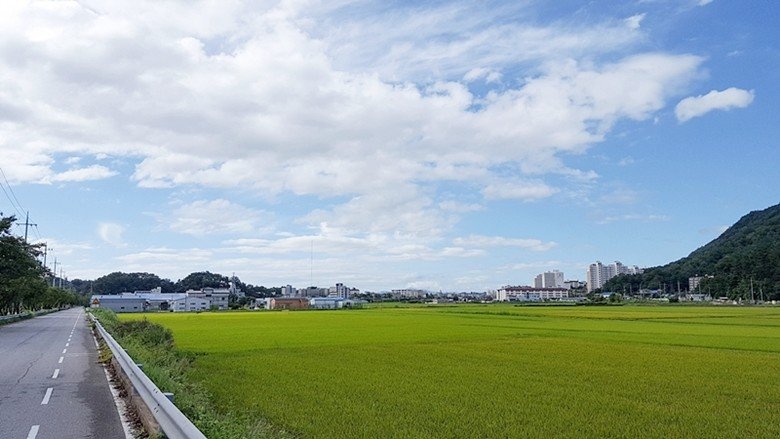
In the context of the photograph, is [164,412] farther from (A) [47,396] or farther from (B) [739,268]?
(B) [739,268]

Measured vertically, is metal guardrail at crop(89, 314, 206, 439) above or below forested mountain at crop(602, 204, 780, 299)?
below

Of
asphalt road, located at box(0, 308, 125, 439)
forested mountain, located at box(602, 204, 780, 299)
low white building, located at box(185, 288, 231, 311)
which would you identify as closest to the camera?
asphalt road, located at box(0, 308, 125, 439)

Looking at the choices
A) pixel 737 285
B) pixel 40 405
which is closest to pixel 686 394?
pixel 40 405

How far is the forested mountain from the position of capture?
419ft

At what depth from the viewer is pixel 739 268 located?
137 meters

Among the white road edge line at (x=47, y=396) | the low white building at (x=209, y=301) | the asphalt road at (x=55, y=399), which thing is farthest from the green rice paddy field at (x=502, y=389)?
the low white building at (x=209, y=301)

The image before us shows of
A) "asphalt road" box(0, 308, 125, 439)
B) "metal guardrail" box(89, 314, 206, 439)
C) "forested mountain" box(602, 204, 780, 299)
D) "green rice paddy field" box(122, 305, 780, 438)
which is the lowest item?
"green rice paddy field" box(122, 305, 780, 438)

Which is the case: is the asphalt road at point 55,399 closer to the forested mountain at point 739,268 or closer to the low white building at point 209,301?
the low white building at point 209,301

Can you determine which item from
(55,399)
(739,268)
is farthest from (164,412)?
(739,268)

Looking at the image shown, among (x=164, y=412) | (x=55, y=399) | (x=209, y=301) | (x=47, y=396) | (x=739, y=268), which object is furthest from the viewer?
(x=209, y=301)

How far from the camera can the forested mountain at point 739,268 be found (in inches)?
5030

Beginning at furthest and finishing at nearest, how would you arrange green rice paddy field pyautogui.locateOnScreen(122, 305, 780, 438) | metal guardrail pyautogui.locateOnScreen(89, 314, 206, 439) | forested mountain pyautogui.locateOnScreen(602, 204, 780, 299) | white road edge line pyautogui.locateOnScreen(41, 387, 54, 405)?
forested mountain pyautogui.locateOnScreen(602, 204, 780, 299)
white road edge line pyautogui.locateOnScreen(41, 387, 54, 405)
green rice paddy field pyautogui.locateOnScreen(122, 305, 780, 438)
metal guardrail pyautogui.locateOnScreen(89, 314, 206, 439)

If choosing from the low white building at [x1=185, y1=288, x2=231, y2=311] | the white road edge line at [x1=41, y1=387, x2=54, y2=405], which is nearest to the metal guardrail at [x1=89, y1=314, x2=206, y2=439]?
the white road edge line at [x1=41, y1=387, x2=54, y2=405]

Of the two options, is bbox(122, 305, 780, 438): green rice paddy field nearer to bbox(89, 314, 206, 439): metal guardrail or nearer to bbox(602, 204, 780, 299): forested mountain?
bbox(89, 314, 206, 439): metal guardrail
